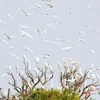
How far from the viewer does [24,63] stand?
38.7m

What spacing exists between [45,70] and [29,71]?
1.41 metres

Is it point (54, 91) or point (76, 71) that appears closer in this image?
point (54, 91)

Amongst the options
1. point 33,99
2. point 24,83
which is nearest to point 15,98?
point 33,99

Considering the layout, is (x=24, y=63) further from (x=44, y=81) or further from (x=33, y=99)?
(x=33, y=99)

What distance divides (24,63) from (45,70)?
Result: 6.76ft

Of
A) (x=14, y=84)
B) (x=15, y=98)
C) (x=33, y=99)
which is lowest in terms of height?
(x=14, y=84)

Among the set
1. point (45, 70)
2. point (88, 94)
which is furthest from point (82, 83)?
point (45, 70)

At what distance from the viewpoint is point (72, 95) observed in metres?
20.5

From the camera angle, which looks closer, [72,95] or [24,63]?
[72,95]

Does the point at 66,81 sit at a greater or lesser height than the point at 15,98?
lesser

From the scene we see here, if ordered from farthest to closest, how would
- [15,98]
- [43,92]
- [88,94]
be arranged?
1. [88,94]
2. [15,98]
3. [43,92]

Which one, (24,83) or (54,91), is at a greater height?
(54,91)

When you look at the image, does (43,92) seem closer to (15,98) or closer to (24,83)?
(15,98)

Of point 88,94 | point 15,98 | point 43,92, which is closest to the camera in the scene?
point 43,92
